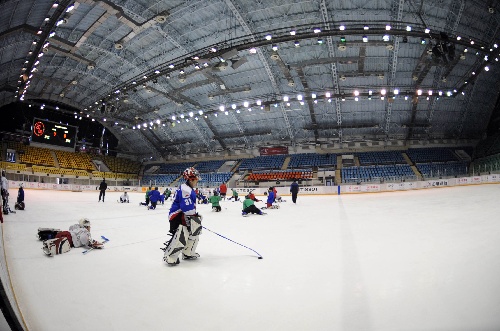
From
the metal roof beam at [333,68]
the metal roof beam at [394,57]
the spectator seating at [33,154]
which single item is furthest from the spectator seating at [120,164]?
the metal roof beam at [394,57]

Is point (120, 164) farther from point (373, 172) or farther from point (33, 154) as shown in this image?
point (373, 172)

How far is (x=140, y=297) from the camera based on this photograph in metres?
2.48

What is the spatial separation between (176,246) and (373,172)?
1179 inches

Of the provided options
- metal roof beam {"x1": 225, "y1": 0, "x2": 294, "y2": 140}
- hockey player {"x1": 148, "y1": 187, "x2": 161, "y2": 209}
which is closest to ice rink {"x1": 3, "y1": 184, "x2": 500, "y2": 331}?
hockey player {"x1": 148, "y1": 187, "x2": 161, "y2": 209}

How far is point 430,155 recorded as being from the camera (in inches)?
1217

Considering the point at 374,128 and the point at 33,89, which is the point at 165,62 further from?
the point at 374,128

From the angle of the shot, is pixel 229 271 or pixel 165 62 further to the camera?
pixel 165 62

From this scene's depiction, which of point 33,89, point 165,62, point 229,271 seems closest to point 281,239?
point 229,271

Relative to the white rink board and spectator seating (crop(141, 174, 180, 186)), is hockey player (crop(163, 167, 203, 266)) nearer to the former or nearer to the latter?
the white rink board

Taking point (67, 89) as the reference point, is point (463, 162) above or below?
below

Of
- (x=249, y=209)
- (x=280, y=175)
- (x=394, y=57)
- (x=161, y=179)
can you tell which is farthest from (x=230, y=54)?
(x=161, y=179)

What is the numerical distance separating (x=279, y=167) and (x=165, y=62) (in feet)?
66.8

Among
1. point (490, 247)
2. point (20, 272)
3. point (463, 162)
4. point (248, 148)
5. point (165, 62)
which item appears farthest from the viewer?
point (248, 148)

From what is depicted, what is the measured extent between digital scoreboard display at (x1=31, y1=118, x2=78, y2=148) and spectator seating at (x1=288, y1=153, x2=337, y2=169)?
3319 cm
